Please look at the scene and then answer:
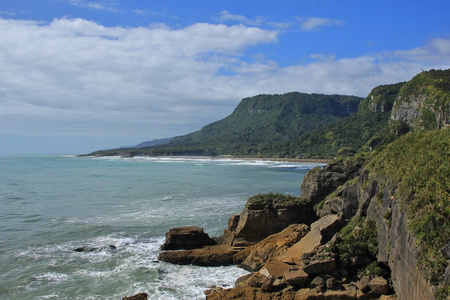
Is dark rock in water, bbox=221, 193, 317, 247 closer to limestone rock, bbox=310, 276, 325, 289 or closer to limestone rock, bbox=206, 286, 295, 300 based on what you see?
limestone rock, bbox=206, 286, 295, 300

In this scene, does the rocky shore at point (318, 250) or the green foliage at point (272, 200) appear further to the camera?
the green foliage at point (272, 200)

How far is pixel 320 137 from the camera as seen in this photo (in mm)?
139750

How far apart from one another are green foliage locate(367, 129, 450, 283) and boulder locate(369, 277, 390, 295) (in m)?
2.17

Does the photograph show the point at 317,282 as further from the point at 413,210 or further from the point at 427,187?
the point at 427,187

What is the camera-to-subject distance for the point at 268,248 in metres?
15.5

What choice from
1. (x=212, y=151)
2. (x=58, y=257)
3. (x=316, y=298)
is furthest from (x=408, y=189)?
(x=212, y=151)

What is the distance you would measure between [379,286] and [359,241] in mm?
1973

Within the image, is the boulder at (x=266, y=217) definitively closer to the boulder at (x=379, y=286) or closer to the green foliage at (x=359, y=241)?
the green foliage at (x=359, y=241)

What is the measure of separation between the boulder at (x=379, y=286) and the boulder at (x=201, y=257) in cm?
724

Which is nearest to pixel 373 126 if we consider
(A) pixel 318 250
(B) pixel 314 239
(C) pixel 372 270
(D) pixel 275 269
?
(B) pixel 314 239

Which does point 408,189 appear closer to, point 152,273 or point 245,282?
point 245,282

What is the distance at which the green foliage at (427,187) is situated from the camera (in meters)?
8.02

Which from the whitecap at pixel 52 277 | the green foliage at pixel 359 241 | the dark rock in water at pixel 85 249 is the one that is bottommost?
the whitecap at pixel 52 277

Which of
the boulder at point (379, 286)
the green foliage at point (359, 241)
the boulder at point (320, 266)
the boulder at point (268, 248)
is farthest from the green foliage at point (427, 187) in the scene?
the boulder at point (268, 248)
